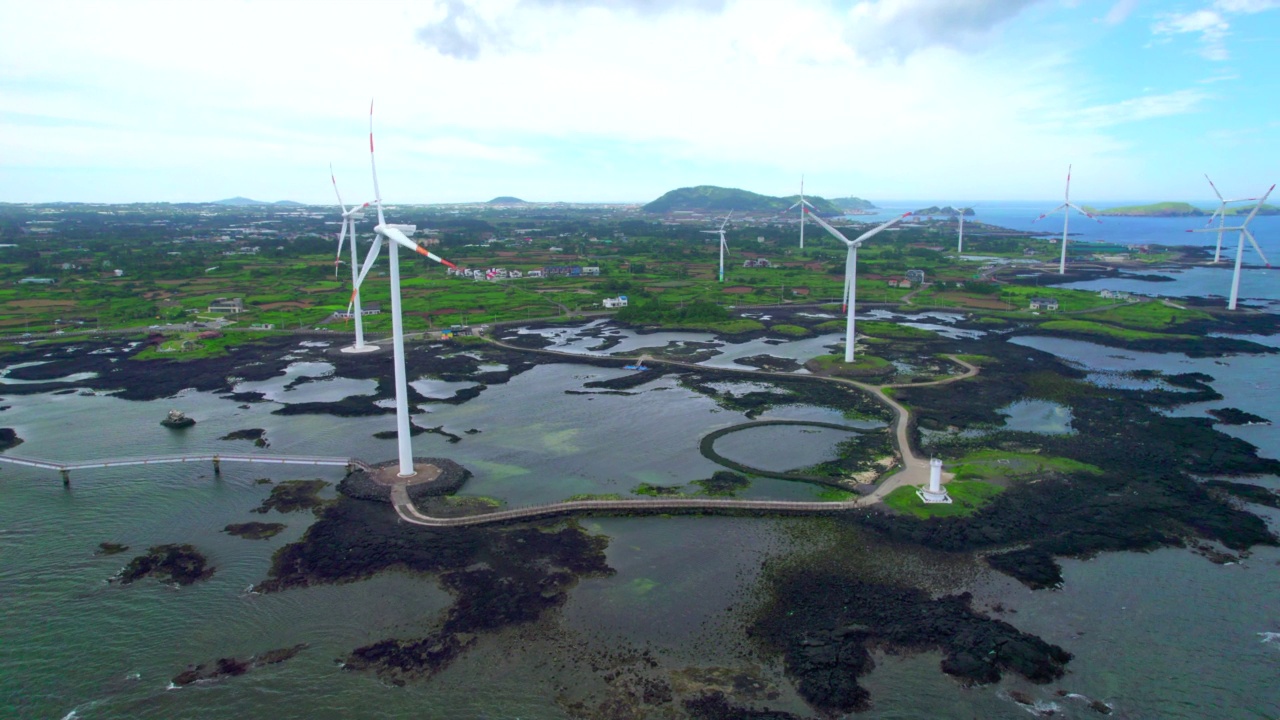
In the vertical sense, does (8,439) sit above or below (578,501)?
above

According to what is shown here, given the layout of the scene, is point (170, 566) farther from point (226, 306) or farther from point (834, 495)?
point (226, 306)

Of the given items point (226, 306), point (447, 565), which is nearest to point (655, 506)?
point (447, 565)

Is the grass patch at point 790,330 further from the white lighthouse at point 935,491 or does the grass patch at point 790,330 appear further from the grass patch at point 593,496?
the grass patch at point 593,496

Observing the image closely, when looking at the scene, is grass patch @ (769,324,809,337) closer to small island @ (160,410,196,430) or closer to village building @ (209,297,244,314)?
small island @ (160,410,196,430)

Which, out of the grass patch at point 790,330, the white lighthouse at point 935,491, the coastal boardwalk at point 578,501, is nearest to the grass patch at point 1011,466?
the coastal boardwalk at point 578,501

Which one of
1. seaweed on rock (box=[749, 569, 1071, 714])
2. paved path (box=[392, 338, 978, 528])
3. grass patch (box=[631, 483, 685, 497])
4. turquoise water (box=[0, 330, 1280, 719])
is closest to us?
turquoise water (box=[0, 330, 1280, 719])

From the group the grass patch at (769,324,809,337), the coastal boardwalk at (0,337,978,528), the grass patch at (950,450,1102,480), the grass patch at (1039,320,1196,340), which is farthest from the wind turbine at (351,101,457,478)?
the grass patch at (1039,320,1196,340)
